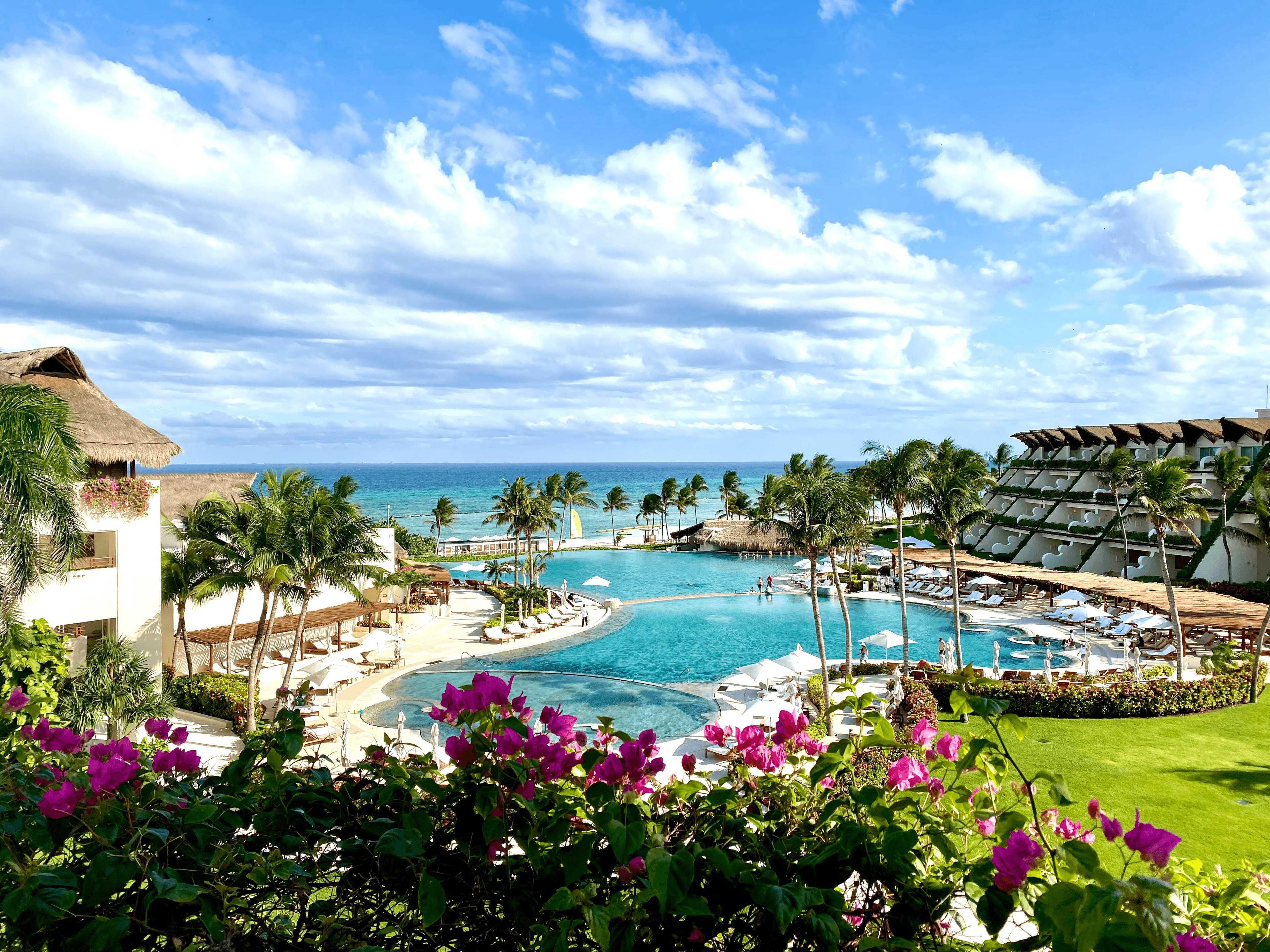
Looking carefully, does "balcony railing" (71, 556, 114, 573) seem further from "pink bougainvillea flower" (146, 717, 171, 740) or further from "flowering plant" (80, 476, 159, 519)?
"pink bougainvillea flower" (146, 717, 171, 740)

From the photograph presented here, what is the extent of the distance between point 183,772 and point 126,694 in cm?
1523

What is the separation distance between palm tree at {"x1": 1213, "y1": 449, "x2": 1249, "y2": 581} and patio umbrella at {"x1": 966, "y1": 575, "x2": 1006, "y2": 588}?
32.9 feet

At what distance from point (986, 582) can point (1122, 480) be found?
10.1m

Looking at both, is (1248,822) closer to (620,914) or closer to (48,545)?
(620,914)

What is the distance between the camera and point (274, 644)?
1066 inches

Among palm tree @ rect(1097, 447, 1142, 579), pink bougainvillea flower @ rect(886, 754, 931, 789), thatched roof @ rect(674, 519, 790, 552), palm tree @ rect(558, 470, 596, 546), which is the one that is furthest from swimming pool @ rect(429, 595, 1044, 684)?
pink bougainvillea flower @ rect(886, 754, 931, 789)

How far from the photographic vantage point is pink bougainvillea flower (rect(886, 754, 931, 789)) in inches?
97.3

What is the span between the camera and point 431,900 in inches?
75.0

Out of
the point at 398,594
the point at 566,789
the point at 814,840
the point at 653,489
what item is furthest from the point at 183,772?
the point at 653,489

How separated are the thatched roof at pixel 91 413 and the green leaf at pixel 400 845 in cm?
1812

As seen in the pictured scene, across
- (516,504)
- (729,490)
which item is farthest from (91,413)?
(729,490)

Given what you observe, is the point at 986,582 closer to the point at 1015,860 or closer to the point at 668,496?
the point at 668,496

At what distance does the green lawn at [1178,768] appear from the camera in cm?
1316

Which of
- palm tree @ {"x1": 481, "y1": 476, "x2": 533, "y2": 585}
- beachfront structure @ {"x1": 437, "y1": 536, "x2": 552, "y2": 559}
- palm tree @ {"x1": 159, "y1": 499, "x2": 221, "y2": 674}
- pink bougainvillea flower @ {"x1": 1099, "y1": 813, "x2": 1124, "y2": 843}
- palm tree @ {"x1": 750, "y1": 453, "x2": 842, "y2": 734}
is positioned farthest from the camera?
beachfront structure @ {"x1": 437, "y1": 536, "x2": 552, "y2": 559}
